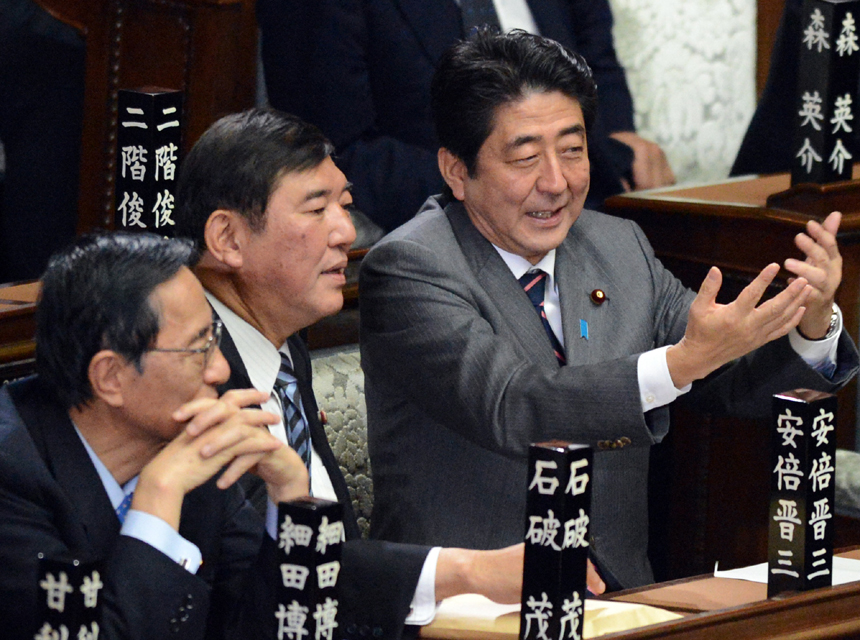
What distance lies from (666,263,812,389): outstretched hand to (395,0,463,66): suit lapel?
46.9 inches

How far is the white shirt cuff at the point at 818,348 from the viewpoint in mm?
2123

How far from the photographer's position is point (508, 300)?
213 cm

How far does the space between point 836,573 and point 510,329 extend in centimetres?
61

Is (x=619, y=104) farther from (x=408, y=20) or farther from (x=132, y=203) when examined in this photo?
(x=132, y=203)

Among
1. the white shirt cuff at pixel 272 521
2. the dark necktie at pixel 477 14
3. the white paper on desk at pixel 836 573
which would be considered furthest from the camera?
the dark necktie at pixel 477 14

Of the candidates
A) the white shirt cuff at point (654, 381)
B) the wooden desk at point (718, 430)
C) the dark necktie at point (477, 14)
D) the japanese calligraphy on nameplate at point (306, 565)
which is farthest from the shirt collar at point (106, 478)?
the dark necktie at point (477, 14)

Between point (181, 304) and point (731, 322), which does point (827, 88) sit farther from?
point (181, 304)

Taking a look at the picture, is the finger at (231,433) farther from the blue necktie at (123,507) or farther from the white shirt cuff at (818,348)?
the white shirt cuff at (818,348)

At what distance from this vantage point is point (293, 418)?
76.7 inches

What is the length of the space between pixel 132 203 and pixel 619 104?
157 centimetres

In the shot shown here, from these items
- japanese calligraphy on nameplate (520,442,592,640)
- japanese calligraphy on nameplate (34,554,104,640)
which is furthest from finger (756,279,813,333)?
japanese calligraphy on nameplate (34,554,104,640)

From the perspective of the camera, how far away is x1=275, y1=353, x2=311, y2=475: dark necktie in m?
1.93

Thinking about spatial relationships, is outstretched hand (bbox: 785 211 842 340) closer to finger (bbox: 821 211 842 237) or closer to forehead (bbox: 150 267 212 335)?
finger (bbox: 821 211 842 237)

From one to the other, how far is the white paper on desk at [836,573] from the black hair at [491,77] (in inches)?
28.7
